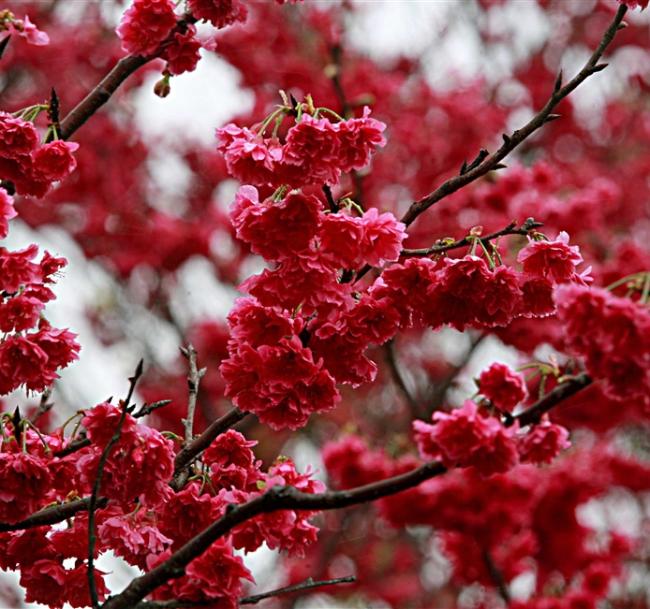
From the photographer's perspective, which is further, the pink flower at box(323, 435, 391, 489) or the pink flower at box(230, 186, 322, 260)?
the pink flower at box(323, 435, 391, 489)

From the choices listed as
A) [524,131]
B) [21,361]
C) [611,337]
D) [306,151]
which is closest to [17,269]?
[21,361]

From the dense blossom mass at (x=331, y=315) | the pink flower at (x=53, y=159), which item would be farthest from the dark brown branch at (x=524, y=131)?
the pink flower at (x=53, y=159)

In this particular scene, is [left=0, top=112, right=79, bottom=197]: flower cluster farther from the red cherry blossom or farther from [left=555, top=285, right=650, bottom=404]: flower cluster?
[left=555, top=285, right=650, bottom=404]: flower cluster

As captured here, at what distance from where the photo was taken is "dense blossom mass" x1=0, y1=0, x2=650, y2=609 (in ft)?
7.11

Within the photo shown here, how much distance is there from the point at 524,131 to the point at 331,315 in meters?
0.60

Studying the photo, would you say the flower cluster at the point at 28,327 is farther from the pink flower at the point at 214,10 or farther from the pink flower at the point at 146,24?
the pink flower at the point at 214,10

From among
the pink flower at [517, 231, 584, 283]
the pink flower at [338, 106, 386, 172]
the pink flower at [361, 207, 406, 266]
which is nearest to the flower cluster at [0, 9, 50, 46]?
the pink flower at [338, 106, 386, 172]

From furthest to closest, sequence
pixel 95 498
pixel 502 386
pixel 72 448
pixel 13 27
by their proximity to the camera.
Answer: pixel 13 27
pixel 72 448
pixel 95 498
pixel 502 386

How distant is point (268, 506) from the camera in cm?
184

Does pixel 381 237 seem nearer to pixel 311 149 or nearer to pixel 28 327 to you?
pixel 311 149

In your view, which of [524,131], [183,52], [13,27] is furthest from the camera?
[183,52]

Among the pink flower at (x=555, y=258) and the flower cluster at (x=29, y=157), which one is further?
the flower cluster at (x=29, y=157)

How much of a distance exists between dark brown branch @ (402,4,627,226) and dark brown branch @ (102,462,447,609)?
2.52ft

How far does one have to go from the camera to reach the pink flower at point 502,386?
76.2 inches
